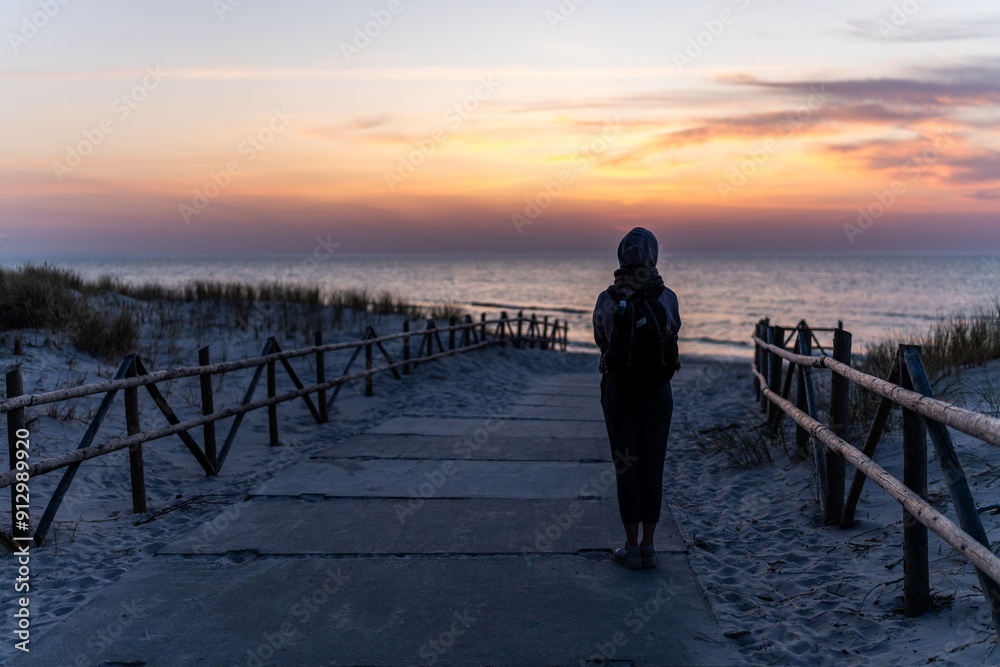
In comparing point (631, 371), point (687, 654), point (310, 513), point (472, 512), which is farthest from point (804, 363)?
point (310, 513)

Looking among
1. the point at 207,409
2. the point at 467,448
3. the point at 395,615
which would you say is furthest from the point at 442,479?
the point at 395,615

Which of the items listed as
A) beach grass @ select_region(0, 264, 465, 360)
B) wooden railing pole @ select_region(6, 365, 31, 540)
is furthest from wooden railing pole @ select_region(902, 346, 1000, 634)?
beach grass @ select_region(0, 264, 465, 360)

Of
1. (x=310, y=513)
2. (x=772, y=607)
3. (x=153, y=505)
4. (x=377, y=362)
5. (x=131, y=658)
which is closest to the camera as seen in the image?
(x=131, y=658)

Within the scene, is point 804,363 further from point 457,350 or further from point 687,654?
point 457,350

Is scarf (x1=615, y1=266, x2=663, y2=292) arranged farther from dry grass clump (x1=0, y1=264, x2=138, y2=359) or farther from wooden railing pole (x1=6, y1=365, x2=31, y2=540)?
dry grass clump (x1=0, y1=264, x2=138, y2=359)

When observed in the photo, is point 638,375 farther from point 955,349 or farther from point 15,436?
point 955,349

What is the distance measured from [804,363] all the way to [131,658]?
16.4 feet

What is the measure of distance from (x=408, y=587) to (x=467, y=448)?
4088 millimetres

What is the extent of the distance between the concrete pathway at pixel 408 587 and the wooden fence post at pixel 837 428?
1091 millimetres

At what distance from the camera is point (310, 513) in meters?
5.76

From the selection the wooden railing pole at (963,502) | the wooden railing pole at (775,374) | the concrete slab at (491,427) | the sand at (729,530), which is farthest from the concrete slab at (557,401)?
the wooden railing pole at (963,502)

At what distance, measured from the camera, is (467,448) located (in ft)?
27.5

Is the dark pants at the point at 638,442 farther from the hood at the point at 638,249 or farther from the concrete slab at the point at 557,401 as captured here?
the concrete slab at the point at 557,401

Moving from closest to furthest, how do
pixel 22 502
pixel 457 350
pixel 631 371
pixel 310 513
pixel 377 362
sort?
pixel 631 371 → pixel 22 502 → pixel 310 513 → pixel 377 362 → pixel 457 350
